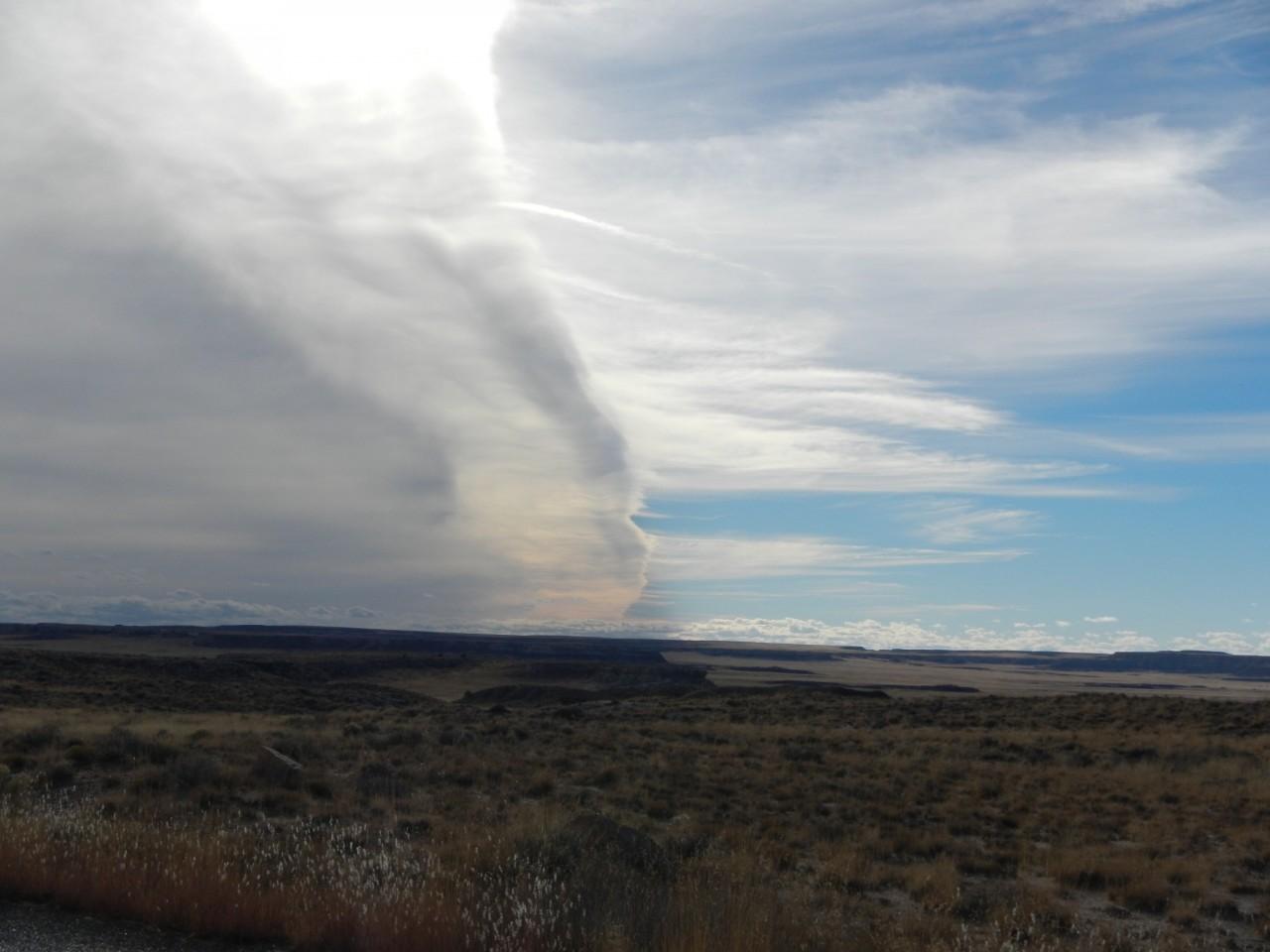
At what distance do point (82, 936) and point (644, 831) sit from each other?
8.14 meters

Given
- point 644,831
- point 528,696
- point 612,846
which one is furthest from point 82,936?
point 528,696

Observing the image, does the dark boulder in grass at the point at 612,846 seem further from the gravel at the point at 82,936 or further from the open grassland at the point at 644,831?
the gravel at the point at 82,936

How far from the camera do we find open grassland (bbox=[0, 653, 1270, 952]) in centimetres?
783

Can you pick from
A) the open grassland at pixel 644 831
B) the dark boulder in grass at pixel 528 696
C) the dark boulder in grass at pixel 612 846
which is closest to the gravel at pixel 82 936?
the open grassland at pixel 644 831

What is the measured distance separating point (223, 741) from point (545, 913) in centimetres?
1597

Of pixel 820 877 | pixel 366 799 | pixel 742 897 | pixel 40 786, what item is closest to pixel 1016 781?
pixel 820 877

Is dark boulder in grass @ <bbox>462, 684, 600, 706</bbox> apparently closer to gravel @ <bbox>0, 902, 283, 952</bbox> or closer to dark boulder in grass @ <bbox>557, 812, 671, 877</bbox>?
dark boulder in grass @ <bbox>557, 812, 671, 877</bbox>

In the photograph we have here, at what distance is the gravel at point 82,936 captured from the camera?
23.5 ft

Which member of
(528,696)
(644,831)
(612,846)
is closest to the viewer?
(612,846)

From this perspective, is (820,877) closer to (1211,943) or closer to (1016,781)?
(1211,943)

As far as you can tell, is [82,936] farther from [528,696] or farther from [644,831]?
[528,696]

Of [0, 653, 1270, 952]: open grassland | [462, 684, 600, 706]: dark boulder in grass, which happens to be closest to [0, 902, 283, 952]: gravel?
[0, 653, 1270, 952]: open grassland

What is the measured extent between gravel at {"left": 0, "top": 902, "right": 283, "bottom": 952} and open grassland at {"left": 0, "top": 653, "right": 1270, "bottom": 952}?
16cm

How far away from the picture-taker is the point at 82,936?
7.44m
